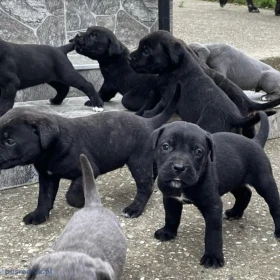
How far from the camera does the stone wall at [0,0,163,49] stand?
7.73 metres

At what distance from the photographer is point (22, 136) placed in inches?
172

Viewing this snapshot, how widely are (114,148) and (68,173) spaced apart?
17.8 inches

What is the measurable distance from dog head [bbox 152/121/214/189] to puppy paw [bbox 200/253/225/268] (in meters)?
0.52

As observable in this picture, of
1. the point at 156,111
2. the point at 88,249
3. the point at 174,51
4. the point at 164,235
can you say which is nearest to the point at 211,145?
the point at 164,235

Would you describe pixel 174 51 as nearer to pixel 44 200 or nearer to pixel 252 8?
pixel 44 200

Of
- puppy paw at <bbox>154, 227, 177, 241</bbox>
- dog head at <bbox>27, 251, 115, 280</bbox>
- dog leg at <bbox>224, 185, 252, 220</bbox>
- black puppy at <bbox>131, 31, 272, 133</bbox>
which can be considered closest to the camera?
dog head at <bbox>27, 251, 115, 280</bbox>

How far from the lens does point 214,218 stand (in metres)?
4.10

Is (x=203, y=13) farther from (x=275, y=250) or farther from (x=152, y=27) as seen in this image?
(x=275, y=250)

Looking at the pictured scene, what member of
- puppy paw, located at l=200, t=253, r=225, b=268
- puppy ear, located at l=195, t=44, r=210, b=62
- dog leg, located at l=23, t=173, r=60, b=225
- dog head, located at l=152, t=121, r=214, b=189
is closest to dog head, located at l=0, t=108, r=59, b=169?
dog leg, located at l=23, t=173, r=60, b=225

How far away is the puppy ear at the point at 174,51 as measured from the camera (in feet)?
19.7

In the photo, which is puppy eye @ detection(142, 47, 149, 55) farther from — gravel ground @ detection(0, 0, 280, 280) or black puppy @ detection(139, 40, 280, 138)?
gravel ground @ detection(0, 0, 280, 280)

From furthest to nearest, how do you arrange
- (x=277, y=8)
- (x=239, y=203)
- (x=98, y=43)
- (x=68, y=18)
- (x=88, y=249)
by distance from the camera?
1. (x=277, y=8)
2. (x=68, y=18)
3. (x=98, y=43)
4. (x=239, y=203)
5. (x=88, y=249)

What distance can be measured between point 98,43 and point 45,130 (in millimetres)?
2323

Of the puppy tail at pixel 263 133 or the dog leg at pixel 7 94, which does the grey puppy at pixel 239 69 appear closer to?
the dog leg at pixel 7 94
